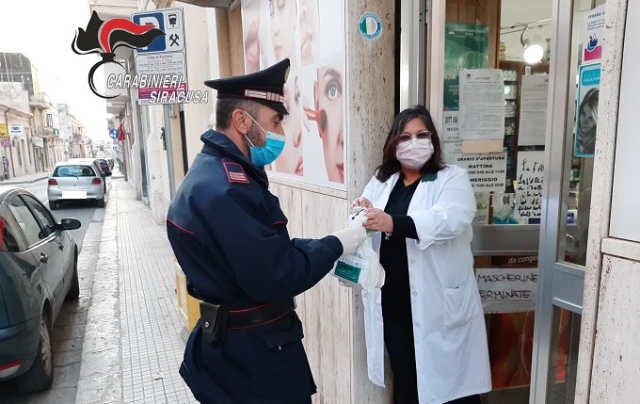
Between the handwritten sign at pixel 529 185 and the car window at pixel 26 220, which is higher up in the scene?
the handwritten sign at pixel 529 185

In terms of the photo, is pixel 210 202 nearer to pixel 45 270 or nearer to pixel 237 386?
pixel 237 386

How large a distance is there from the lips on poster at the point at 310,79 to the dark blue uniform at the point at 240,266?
97cm

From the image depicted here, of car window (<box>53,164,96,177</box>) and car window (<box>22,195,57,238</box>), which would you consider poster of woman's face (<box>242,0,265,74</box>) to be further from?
car window (<box>53,164,96,177</box>)

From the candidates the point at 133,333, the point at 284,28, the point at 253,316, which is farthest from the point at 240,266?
the point at 133,333

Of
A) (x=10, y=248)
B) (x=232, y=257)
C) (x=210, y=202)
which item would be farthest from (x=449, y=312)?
(x=10, y=248)

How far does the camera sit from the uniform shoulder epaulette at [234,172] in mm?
1530

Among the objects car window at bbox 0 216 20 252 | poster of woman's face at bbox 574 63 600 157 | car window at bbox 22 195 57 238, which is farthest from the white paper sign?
car window at bbox 22 195 57 238

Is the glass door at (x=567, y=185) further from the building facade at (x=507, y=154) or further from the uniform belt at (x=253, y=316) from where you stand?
the uniform belt at (x=253, y=316)

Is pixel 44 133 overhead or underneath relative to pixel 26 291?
overhead

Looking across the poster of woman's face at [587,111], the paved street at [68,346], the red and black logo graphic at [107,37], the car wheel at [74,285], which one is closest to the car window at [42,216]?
the paved street at [68,346]

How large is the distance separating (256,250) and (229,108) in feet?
1.92

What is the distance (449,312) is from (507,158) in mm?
992

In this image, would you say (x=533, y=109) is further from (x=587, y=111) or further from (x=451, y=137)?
(x=587, y=111)

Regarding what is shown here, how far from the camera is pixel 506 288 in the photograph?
2.40 m
